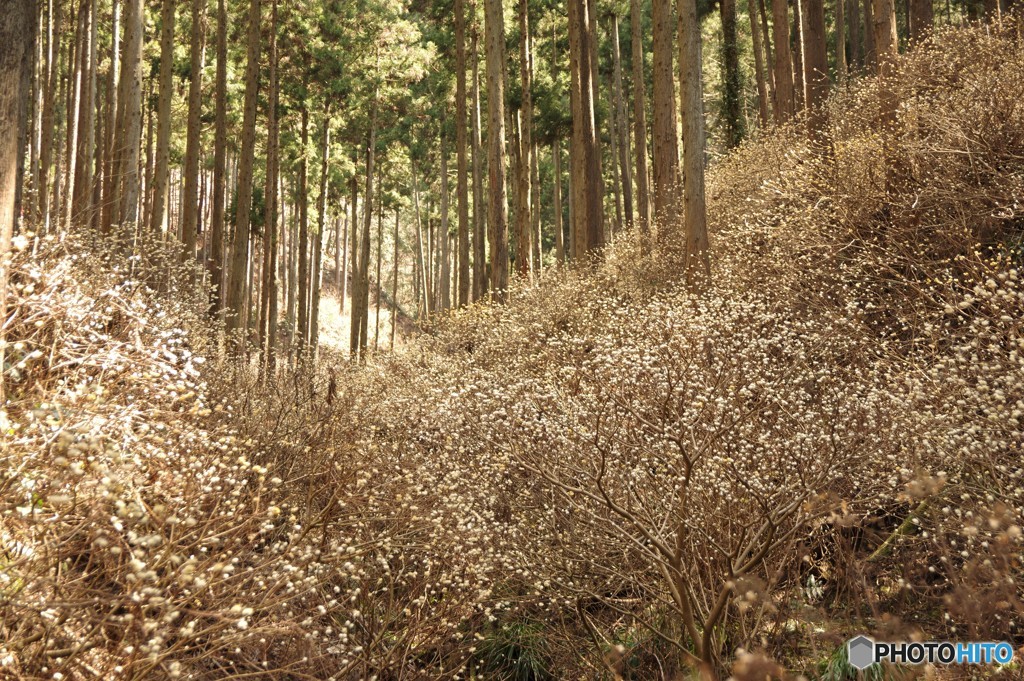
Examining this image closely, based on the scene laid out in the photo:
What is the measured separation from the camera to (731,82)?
1623 cm

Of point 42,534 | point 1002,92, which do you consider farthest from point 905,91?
point 42,534

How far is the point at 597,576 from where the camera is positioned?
556 cm

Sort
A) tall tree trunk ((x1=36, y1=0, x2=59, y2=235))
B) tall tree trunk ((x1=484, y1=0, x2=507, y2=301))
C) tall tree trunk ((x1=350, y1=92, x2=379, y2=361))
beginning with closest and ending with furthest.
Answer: tall tree trunk ((x1=484, y1=0, x2=507, y2=301)), tall tree trunk ((x1=36, y1=0, x2=59, y2=235)), tall tree trunk ((x1=350, y1=92, x2=379, y2=361))

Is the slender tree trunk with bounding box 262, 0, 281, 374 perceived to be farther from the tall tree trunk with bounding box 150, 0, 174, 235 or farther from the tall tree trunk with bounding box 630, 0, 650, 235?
the tall tree trunk with bounding box 630, 0, 650, 235

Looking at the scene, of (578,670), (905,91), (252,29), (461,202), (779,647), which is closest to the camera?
(779,647)

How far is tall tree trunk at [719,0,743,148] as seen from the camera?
16281 mm

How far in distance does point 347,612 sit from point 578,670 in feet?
5.34

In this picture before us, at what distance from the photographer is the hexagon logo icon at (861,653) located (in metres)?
4.07

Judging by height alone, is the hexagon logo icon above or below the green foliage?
above

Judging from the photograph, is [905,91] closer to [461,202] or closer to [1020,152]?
[1020,152]

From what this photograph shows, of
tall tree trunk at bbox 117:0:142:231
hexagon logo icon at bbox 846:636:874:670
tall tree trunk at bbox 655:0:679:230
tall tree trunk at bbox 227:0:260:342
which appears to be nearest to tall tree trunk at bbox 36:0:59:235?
tall tree trunk at bbox 227:0:260:342

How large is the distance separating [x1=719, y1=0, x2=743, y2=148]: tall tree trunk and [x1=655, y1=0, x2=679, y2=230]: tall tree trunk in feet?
11.8

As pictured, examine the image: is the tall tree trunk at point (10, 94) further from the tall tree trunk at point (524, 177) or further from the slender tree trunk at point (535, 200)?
the slender tree trunk at point (535, 200)

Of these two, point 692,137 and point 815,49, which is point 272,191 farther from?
point 815,49
